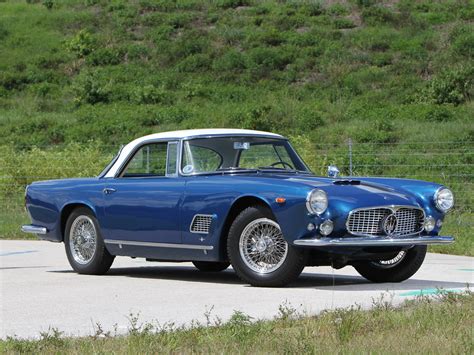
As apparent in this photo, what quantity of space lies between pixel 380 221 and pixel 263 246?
110 cm

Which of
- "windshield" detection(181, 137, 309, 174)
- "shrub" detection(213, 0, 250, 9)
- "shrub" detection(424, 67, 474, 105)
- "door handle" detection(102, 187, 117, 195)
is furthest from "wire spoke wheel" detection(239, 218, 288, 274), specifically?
"shrub" detection(213, 0, 250, 9)

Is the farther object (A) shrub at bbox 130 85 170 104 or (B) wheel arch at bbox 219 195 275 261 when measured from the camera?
(A) shrub at bbox 130 85 170 104

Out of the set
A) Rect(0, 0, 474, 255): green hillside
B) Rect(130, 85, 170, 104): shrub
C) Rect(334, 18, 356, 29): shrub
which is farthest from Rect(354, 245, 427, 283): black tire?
Rect(334, 18, 356, 29): shrub

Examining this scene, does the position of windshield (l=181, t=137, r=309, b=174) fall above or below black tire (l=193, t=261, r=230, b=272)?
above

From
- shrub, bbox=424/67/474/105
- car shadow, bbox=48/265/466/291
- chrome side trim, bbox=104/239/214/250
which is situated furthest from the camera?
shrub, bbox=424/67/474/105

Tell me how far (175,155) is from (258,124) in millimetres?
26817

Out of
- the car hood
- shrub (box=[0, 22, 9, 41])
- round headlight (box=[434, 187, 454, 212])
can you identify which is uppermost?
shrub (box=[0, 22, 9, 41])

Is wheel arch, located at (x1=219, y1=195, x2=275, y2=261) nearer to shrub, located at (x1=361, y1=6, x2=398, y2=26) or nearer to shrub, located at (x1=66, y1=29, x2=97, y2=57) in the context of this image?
shrub, located at (x1=66, y1=29, x2=97, y2=57)

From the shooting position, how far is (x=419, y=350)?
6.95 meters

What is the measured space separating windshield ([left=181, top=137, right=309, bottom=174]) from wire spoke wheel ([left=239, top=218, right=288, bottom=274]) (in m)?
1.20

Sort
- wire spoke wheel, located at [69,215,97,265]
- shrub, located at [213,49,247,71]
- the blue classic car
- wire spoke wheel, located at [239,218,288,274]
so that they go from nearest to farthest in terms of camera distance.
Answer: the blue classic car → wire spoke wheel, located at [239,218,288,274] → wire spoke wheel, located at [69,215,97,265] → shrub, located at [213,49,247,71]

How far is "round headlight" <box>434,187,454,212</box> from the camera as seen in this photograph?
1181 cm

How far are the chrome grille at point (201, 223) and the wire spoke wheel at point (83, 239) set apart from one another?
165 cm

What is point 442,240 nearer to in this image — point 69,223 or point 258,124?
point 69,223
